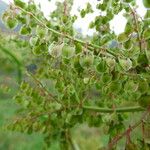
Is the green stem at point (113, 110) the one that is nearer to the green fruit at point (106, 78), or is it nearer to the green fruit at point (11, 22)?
the green fruit at point (106, 78)

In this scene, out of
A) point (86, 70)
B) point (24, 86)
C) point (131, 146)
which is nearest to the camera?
point (131, 146)

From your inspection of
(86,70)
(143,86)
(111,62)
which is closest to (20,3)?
(86,70)

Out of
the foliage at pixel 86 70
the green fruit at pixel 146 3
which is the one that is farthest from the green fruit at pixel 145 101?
the green fruit at pixel 146 3

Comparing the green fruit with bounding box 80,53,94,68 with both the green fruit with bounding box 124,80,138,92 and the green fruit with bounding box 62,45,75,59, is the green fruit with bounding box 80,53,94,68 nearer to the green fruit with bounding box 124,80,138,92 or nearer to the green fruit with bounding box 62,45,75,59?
the green fruit with bounding box 62,45,75,59

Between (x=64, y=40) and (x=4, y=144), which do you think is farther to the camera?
(x=4, y=144)

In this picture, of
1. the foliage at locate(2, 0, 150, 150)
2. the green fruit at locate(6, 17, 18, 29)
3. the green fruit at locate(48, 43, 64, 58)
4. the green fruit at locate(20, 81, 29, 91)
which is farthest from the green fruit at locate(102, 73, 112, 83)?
the green fruit at locate(20, 81, 29, 91)

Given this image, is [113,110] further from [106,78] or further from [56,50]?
[56,50]

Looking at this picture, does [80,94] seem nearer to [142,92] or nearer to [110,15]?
[110,15]

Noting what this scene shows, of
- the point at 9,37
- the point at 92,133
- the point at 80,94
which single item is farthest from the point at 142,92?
the point at 92,133
